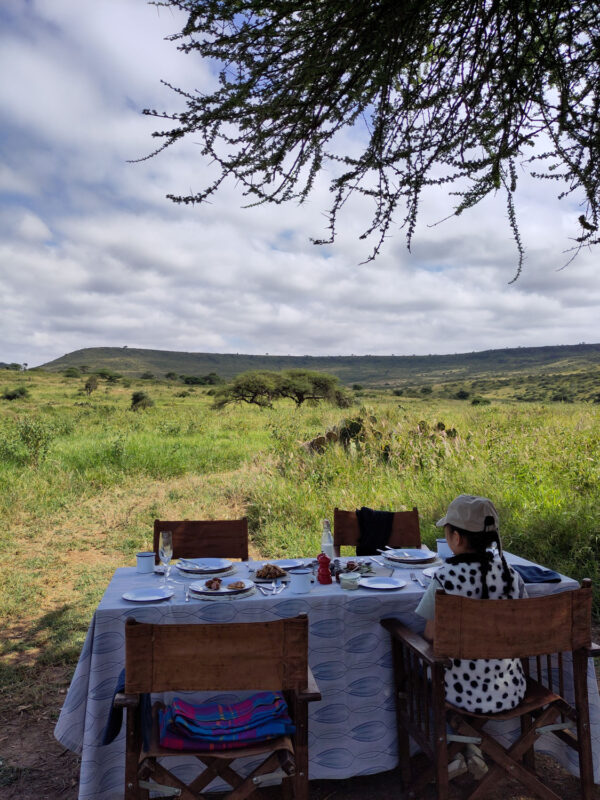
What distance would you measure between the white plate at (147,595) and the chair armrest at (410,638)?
100 cm

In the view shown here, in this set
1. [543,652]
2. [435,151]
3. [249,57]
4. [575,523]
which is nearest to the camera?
[543,652]

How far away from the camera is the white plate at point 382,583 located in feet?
9.91

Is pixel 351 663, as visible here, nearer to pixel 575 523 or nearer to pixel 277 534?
pixel 575 523

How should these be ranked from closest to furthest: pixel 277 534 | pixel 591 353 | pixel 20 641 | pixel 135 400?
pixel 20 641
pixel 277 534
pixel 135 400
pixel 591 353

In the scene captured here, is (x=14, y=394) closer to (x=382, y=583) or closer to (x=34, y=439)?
(x=34, y=439)

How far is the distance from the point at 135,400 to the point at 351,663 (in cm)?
3025

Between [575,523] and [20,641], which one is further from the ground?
[575,523]

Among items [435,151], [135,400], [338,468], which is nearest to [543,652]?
[435,151]

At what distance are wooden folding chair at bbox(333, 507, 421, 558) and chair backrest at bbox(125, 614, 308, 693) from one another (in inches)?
83.4

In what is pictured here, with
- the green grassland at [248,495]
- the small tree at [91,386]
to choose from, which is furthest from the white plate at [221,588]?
the small tree at [91,386]

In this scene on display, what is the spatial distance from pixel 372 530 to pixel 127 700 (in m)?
2.37

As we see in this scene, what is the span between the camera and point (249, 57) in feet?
11.0

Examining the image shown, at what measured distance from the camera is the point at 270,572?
322 cm

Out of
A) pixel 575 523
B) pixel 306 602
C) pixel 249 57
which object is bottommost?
pixel 575 523
